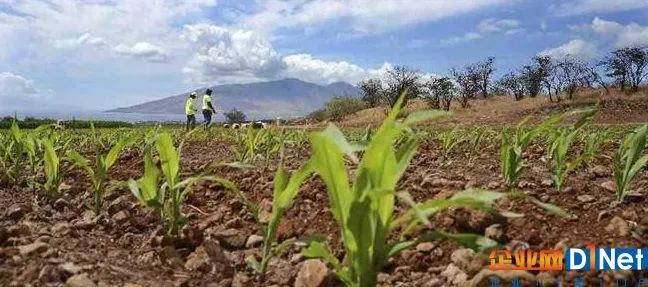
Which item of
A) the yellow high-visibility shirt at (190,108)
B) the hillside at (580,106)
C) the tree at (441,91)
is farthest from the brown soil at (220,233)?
the tree at (441,91)

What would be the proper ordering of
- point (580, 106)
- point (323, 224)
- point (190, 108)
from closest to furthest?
point (323, 224)
point (190, 108)
point (580, 106)

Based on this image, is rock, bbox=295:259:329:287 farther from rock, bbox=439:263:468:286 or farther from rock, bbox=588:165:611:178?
rock, bbox=588:165:611:178

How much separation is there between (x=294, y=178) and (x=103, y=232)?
1276 mm

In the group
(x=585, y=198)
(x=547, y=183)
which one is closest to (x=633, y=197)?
(x=585, y=198)

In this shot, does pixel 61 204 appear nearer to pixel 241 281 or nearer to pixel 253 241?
pixel 253 241

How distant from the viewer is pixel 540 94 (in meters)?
47.2

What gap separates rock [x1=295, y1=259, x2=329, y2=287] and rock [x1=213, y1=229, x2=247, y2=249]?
526 mm

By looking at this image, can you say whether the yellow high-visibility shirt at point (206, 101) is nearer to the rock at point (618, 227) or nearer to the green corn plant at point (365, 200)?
the rock at point (618, 227)

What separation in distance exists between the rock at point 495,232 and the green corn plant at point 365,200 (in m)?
0.60

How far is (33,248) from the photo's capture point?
191 cm

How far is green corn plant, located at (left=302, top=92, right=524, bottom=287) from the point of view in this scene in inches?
55.4

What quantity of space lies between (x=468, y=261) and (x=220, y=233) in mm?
1057

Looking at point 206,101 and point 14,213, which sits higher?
point 206,101

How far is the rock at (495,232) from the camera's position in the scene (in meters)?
1.98
